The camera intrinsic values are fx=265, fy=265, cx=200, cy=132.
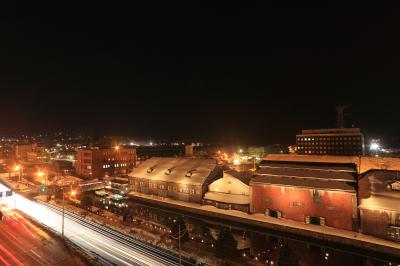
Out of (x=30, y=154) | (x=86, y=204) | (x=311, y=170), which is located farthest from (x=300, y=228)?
(x=30, y=154)

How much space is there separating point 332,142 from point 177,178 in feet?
245

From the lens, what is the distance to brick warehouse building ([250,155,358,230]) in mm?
35156

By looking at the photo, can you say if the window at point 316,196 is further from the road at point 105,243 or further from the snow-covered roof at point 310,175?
the road at point 105,243

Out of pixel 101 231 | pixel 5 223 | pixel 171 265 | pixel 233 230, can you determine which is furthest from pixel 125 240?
pixel 5 223

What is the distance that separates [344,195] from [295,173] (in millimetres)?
7437

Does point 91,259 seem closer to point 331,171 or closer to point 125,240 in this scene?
point 125,240

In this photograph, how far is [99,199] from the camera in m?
56.7

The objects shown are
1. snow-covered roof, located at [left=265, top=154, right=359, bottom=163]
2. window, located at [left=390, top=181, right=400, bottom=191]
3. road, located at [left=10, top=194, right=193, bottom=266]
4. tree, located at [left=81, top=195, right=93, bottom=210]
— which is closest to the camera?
road, located at [left=10, top=194, right=193, bottom=266]

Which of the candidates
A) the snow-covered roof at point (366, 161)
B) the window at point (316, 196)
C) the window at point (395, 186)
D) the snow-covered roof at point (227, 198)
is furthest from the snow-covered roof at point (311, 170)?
the snow-covered roof at point (227, 198)

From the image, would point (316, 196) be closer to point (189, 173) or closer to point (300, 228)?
point (300, 228)

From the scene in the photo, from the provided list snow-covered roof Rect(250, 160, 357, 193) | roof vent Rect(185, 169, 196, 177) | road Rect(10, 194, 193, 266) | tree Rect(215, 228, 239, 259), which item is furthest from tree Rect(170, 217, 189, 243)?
roof vent Rect(185, 169, 196, 177)

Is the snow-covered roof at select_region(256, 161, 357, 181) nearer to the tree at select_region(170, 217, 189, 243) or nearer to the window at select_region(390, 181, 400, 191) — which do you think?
the window at select_region(390, 181, 400, 191)

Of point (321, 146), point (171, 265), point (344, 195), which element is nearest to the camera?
point (171, 265)

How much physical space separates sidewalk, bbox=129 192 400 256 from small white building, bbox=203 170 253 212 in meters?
1.01
